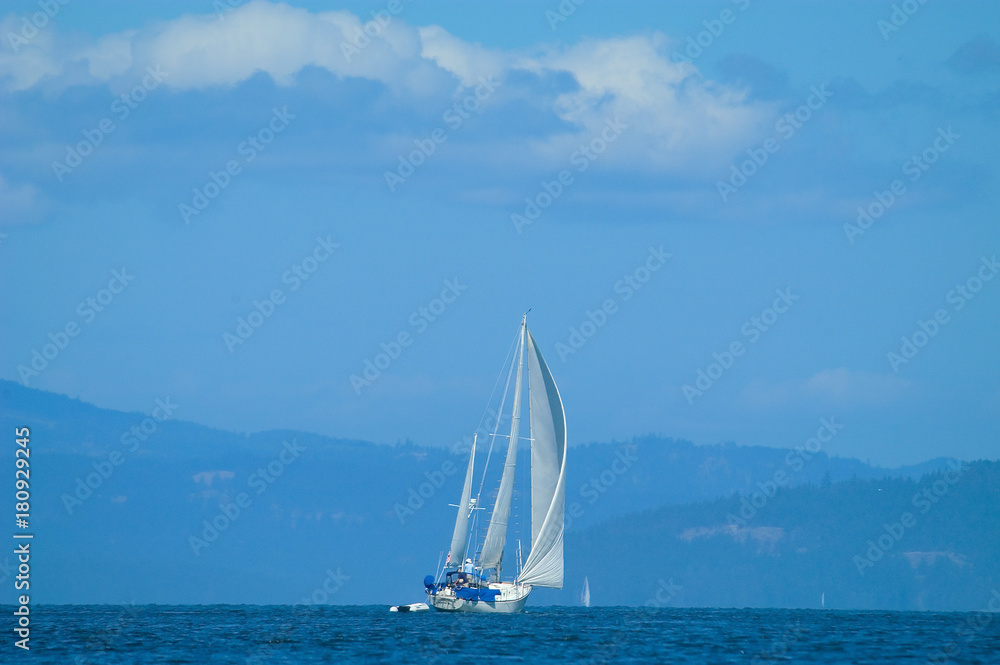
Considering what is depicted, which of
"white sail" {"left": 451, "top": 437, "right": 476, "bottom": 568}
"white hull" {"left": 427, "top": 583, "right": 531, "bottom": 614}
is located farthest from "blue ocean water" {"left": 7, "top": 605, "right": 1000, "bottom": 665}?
"white sail" {"left": 451, "top": 437, "right": 476, "bottom": 568}

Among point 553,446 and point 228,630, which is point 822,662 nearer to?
point 553,446

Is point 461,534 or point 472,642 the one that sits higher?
point 461,534

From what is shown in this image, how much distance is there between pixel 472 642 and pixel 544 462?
2366cm

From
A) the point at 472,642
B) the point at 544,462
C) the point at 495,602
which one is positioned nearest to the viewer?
the point at 472,642

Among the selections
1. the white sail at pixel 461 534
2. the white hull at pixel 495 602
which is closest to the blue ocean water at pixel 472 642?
the white hull at pixel 495 602

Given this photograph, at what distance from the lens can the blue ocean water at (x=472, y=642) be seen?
75.9 metres

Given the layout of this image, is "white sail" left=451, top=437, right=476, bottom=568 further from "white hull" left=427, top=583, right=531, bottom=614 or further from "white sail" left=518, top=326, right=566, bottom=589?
"white sail" left=518, top=326, right=566, bottom=589

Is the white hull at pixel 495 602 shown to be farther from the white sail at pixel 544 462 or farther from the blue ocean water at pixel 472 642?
the white sail at pixel 544 462

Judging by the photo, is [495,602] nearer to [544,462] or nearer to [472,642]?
[544,462]

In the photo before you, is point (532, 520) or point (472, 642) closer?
point (472, 642)

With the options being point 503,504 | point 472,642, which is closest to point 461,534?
point 503,504

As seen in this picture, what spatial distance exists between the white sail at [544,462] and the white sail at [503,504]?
4.04ft

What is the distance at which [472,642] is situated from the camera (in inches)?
3322

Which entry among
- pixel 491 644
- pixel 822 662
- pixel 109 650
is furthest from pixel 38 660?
pixel 822 662
